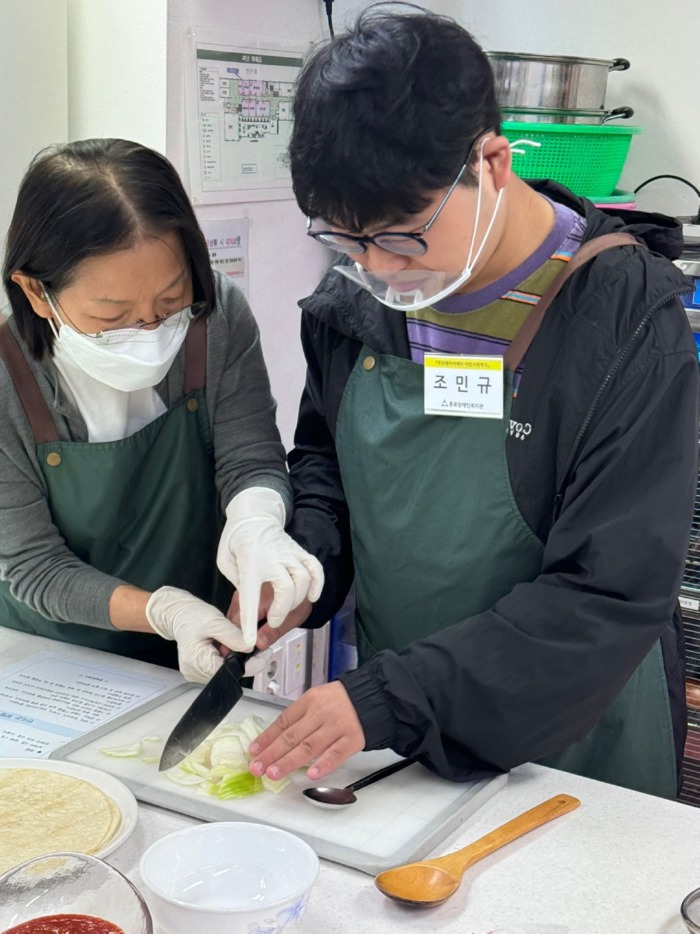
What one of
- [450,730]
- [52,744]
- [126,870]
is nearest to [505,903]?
[450,730]

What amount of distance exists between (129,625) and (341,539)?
0.35 metres

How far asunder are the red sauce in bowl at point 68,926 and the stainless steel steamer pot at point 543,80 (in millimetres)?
2082

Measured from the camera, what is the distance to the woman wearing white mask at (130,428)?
1495mm

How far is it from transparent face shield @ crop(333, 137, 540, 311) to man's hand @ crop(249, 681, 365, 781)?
0.50 m

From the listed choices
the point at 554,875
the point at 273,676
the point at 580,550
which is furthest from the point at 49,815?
the point at 273,676

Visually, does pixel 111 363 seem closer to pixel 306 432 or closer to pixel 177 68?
pixel 306 432

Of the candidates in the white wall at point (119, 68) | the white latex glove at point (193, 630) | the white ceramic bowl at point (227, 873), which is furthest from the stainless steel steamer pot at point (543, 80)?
the white ceramic bowl at point (227, 873)

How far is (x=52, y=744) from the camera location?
1.40 m

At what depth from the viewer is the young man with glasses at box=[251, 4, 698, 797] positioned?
1213mm

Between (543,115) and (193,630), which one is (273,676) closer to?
(193,630)

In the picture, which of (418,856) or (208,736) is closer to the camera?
(418,856)

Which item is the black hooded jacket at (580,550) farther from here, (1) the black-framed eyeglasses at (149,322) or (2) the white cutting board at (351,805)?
(1) the black-framed eyeglasses at (149,322)

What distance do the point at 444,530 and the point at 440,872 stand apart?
481mm

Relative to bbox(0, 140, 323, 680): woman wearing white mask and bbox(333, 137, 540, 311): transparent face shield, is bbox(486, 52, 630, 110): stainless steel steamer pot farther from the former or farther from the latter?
bbox(333, 137, 540, 311): transparent face shield
